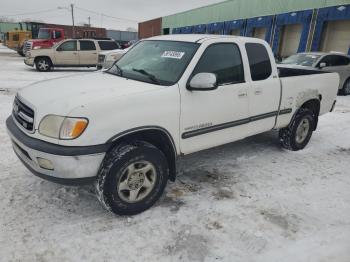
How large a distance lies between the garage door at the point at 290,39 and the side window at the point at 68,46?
52.4 ft

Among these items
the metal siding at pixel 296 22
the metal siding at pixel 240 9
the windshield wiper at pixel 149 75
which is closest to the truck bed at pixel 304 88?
the windshield wiper at pixel 149 75

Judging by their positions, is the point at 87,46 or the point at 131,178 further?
the point at 87,46

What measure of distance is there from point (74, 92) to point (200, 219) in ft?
6.31

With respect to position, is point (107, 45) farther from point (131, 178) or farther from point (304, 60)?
point (131, 178)

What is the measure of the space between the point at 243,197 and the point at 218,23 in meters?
30.4

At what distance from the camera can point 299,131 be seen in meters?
5.60

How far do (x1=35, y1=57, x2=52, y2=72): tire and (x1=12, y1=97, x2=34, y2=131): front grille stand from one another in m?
14.0

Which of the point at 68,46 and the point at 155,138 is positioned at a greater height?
the point at 68,46

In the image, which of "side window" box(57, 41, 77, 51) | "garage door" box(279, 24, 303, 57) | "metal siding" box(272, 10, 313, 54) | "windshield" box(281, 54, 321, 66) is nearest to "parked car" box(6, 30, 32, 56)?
"side window" box(57, 41, 77, 51)

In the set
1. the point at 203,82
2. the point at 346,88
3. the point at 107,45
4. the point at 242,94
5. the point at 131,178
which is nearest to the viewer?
the point at 131,178

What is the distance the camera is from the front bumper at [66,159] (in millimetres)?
→ 2783

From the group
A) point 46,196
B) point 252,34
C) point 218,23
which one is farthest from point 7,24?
point 46,196

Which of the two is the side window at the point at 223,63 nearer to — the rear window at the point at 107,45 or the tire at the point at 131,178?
the tire at the point at 131,178

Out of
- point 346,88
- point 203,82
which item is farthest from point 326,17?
point 203,82
